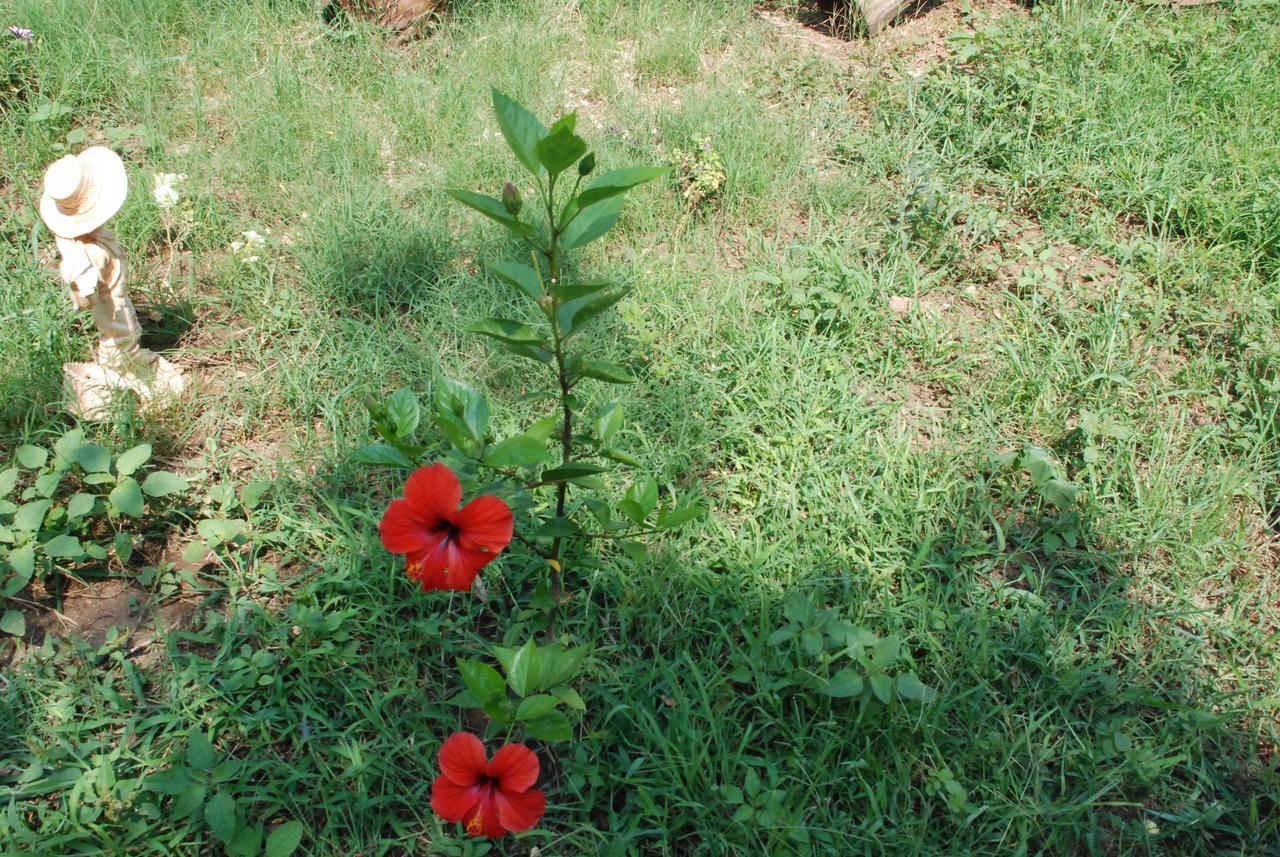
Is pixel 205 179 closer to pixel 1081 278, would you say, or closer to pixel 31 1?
pixel 31 1

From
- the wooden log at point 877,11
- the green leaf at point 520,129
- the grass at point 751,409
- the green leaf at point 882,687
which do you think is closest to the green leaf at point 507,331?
the green leaf at point 520,129

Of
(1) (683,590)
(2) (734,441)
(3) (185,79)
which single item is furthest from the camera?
(3) (185,79)

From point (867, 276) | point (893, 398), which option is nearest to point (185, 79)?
A: point (867, 276)

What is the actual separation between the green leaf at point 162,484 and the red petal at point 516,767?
1.27 metres

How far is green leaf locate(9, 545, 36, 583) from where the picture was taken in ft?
7.12

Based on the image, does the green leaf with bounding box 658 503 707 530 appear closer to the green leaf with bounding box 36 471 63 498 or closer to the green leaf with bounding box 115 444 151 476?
the green leaf with bounding box 115 444 151 476

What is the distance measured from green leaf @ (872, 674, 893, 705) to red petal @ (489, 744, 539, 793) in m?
0.76

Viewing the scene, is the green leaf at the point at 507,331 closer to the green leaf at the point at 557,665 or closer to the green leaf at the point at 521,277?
the green leaf at the point at 521,277

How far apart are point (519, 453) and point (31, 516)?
1.46 m

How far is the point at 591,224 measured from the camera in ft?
5.05

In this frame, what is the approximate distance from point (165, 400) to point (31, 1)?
8.18 ft

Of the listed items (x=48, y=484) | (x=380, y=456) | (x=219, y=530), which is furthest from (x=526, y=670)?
(x=48, y=484)

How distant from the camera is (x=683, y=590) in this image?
226 centimetres

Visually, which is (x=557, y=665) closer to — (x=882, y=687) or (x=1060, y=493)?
(x=882, y=687)
